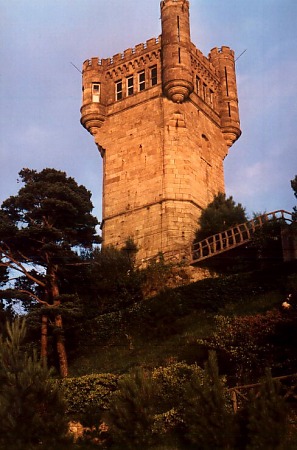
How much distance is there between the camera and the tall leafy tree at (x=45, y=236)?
28.7m

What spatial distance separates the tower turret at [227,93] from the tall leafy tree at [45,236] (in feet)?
59.3

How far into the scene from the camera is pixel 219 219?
121 ft

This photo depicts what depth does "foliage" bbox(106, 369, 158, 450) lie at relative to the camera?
1507 cm

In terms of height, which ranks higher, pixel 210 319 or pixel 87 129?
pixel 87 129

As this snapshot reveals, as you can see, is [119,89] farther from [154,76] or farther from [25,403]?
[25,403]

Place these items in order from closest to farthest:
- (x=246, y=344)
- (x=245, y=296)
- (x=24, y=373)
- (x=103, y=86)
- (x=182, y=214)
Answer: (x=24, y=373)
(x=246, y=344)
(x=245, y=296)
(x=182, y=214)
(x=103, y=86)

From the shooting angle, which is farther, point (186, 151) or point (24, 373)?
point (186, 151)

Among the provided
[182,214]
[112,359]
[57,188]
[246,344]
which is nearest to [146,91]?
[182,214]

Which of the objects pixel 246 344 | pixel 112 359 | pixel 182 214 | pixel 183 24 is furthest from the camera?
pixel 183 24

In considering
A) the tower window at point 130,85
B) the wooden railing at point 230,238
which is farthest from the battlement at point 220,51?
the wooden railing at point 230,238

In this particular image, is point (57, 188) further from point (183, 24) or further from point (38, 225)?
point (183, 24)

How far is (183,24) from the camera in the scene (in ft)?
141

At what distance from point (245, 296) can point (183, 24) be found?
22296 millimetres

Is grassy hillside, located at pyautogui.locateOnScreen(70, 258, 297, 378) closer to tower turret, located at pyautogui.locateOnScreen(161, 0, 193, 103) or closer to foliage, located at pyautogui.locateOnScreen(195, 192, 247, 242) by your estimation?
foliage, located at pyautogui.locateOnScreen(195, 192, 247, 242)
